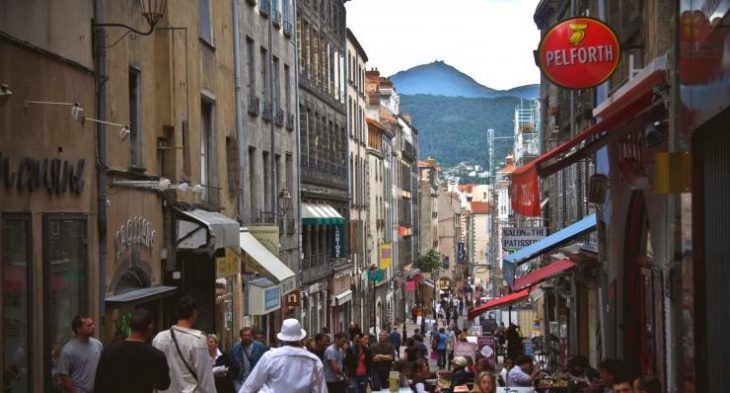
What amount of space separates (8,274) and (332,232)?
37.0 meters

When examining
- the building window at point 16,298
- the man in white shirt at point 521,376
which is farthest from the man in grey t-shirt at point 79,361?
the man in white shirt at point 521,376

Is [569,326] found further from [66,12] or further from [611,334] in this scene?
[66,12]

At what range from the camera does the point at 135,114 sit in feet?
63.7

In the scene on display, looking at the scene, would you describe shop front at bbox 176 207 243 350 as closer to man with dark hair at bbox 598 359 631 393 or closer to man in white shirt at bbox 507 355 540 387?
man in white shirt at bbox 507 355 540 387

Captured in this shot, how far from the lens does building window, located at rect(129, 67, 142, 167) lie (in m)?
19.2

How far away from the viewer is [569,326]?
3212cm

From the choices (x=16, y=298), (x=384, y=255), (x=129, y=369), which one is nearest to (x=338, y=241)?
(x=384, y=255)

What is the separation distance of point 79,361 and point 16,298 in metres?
1.30

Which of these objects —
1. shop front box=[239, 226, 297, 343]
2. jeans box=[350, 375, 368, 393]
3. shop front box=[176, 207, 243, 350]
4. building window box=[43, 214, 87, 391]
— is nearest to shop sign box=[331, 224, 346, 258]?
shop front box=[239, 226, 297, 343]

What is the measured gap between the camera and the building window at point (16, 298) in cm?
1267

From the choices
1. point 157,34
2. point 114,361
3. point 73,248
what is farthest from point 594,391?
point 157,34

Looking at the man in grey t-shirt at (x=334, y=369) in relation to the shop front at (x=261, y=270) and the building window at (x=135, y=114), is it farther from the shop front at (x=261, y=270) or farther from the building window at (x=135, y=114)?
the building window at (x=135, y=114)

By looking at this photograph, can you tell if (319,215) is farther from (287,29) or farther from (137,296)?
(137,296)

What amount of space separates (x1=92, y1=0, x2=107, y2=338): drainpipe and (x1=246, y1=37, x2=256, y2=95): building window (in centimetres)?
1583
